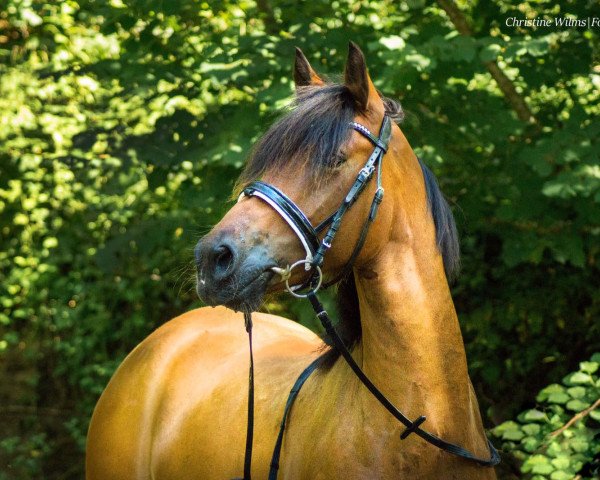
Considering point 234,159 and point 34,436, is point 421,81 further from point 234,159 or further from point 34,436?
point 34,436

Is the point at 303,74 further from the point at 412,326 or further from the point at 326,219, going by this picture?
the point at 412,326

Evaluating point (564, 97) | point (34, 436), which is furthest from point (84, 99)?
point (564, 97)

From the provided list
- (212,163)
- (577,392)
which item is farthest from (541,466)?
(212,163)

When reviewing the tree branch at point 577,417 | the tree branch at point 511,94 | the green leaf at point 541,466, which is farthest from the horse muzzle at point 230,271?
the tree branch at point 511,94

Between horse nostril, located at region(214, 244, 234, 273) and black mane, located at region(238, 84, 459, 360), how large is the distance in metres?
0.29

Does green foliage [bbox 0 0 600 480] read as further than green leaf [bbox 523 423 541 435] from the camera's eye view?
Yes

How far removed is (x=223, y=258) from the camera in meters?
2.22

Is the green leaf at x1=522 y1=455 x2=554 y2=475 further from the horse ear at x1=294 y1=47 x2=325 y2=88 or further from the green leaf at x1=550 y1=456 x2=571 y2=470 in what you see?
the horse ear at x1=294 y1=47 x2=325 y2=88

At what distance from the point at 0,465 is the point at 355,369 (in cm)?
559

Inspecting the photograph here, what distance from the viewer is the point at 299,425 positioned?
2.65 m

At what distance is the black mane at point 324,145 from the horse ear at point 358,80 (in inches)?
1.3

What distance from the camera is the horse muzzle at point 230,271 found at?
2.19 m

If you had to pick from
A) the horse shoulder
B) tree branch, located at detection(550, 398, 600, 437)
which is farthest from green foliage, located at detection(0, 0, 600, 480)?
the horse shoulder

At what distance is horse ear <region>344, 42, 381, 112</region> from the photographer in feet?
7.64
